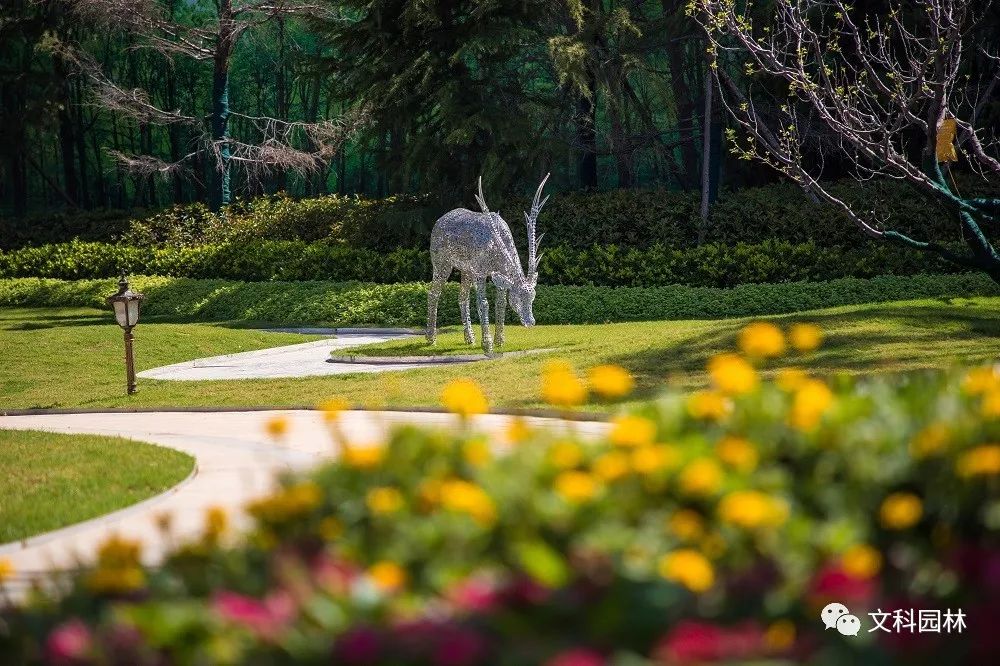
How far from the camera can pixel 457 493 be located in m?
2.89

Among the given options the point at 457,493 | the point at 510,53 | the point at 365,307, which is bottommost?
the point at 365,307

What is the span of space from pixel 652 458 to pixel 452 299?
738 inches

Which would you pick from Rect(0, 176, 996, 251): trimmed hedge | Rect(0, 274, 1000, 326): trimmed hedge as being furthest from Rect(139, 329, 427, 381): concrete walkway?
Rect(0, 176, 996, 251): trimmed hedge

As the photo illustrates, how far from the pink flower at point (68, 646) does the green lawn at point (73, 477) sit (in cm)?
406

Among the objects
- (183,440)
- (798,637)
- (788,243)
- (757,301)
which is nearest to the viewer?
A: (798,637)

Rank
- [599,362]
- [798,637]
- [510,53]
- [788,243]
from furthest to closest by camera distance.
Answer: [510,53] < [788,243] < [599,362] < [798,637]

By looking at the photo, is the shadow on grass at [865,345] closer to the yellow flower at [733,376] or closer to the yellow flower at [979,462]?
the yellow flower at [733,376]

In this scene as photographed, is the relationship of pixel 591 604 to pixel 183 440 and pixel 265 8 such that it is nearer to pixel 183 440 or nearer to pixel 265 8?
pixel 183 440

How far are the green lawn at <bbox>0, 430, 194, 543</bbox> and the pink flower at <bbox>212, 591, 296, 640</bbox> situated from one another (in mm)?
4162

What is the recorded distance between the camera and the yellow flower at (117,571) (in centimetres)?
293

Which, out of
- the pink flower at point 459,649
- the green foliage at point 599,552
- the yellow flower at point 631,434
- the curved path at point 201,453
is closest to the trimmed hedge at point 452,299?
the curved path at point 201,453

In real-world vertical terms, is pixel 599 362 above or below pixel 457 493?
below

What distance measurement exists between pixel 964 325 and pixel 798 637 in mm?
12761

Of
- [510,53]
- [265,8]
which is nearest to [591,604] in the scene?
[510,53]
